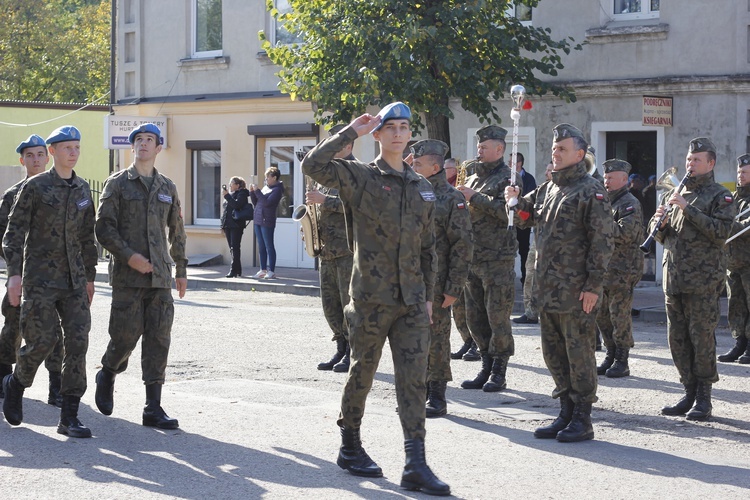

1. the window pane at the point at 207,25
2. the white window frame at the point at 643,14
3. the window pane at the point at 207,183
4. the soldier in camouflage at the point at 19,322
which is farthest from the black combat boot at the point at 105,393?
the window pane at the point at 207,25

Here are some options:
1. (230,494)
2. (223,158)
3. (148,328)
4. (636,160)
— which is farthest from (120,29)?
(230,494)

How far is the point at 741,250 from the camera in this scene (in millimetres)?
12164

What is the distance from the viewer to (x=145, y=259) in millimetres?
8125

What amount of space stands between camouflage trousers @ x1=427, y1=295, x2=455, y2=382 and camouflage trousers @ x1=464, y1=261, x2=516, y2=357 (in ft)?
3.95

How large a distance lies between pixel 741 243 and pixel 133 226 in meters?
6.52

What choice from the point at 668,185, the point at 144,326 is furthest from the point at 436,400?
the point at 668,185

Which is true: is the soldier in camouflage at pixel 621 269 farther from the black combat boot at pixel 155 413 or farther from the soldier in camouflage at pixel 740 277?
the black combat boot at pixel 155 413

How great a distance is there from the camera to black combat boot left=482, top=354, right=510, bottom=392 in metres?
10.1

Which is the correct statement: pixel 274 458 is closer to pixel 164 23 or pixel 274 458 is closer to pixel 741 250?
pixel 741 250

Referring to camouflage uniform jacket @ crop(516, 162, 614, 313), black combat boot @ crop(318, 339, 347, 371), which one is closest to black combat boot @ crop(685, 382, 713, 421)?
camouflage uniform jacket @ crop(516, 162, 614, 313)

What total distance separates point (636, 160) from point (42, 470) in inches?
573

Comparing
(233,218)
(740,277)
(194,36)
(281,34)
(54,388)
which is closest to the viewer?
(54,388)

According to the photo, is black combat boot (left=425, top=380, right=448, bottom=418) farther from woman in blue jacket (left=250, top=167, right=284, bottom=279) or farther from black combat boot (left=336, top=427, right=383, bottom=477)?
woman in blue jacket (left=250, top=167, right=284, bottom=279)

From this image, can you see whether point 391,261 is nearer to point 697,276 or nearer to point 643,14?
Answer: point 697,276
